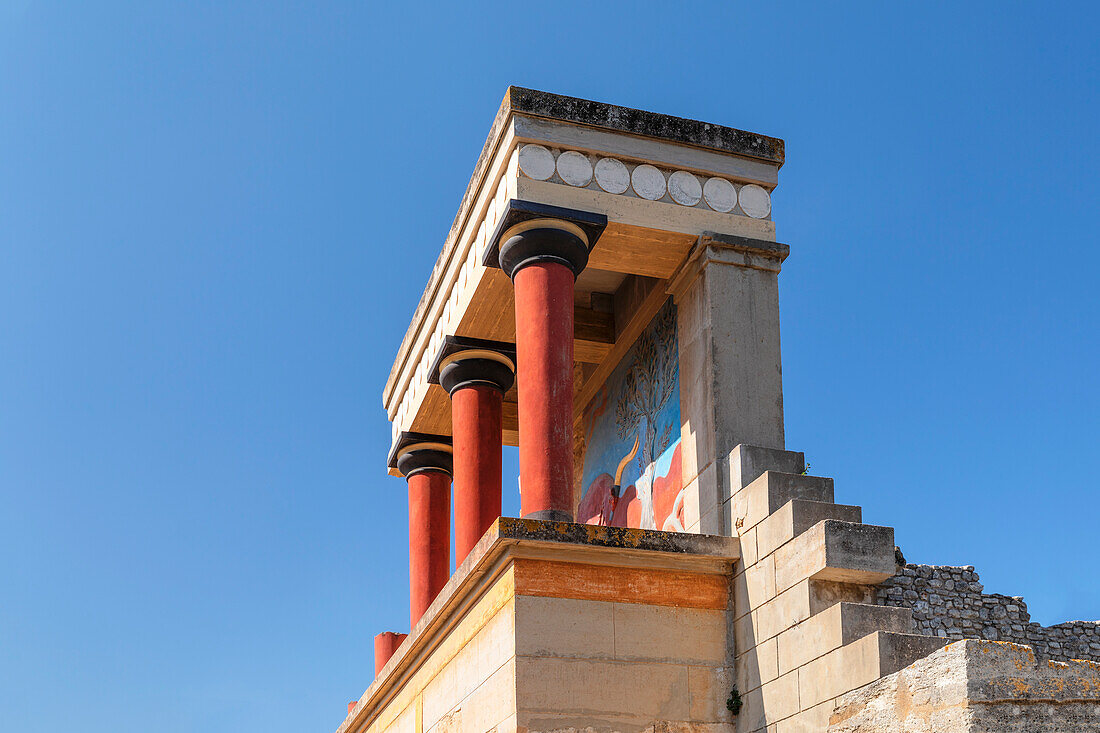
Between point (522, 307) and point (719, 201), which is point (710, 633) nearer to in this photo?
point (522, 307)

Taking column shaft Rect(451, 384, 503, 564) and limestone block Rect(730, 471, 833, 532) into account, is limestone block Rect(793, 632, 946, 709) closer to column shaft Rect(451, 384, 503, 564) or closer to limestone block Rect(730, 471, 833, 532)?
limestone block Rect(730, 471, 833, 532)

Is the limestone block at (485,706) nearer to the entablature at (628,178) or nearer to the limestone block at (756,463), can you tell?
the limestone block at (756,463)

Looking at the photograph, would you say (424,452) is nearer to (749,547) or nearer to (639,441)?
(639,441)

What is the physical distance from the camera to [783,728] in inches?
380

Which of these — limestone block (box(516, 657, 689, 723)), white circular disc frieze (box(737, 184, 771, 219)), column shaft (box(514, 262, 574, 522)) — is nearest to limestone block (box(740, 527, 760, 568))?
limestone block (box(516, 657, 689, 723))

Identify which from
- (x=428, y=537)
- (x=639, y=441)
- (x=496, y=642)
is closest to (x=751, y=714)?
(x=496, y=642)

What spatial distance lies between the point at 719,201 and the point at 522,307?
7.30 ft

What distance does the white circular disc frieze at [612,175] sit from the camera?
485 inches

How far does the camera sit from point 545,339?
11.7 metres

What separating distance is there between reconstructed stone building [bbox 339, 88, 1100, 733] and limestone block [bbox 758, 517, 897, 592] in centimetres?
2

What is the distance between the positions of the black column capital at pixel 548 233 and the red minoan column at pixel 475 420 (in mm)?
3154

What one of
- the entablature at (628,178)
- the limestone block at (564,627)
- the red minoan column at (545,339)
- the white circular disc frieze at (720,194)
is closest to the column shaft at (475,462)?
the entablature at (628,178)

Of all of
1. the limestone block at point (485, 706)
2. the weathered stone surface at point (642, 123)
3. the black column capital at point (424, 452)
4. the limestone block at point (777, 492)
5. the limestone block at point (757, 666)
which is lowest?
the limestone block at point (485, 706)

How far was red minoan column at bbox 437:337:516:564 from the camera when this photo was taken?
582 inches
